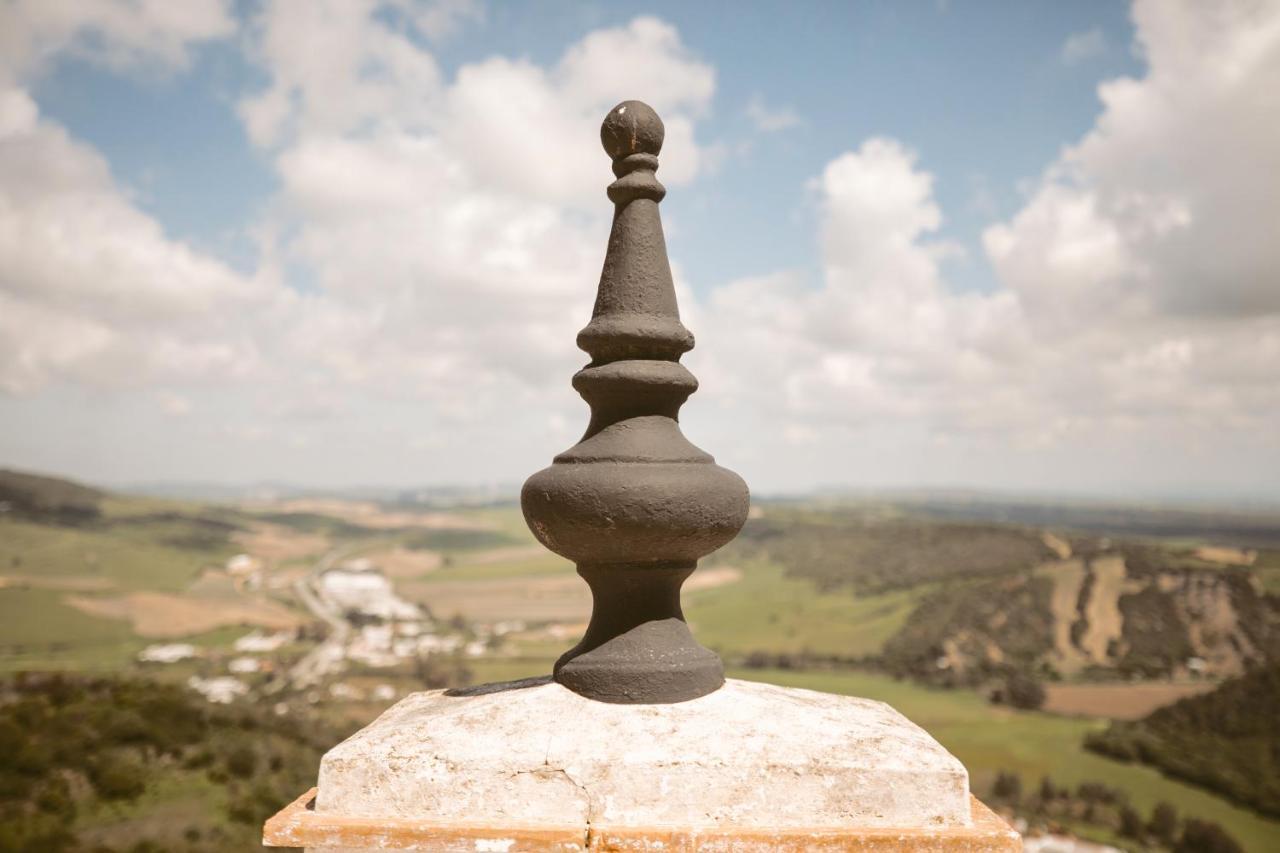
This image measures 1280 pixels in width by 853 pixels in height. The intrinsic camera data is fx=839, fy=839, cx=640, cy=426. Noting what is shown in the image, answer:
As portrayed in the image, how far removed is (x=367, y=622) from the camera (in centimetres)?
11438

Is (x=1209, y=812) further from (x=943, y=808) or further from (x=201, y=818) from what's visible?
(x=943, y=808)

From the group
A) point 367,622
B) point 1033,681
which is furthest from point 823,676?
point 367,622

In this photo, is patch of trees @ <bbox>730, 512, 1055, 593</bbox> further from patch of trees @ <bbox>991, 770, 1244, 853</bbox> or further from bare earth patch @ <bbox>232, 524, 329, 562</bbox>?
bare earth patch @ <bbox>232, 524, 329, 562</bbox>

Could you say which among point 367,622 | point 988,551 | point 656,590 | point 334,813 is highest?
point 656,590

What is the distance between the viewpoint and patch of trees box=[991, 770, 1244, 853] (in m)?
45.3

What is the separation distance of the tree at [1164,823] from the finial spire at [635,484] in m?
55.0

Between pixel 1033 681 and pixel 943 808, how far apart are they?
277 feet

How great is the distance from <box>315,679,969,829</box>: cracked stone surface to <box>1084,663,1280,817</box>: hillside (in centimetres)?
6246

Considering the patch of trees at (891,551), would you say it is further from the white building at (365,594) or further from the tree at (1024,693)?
the white building at (365,594)

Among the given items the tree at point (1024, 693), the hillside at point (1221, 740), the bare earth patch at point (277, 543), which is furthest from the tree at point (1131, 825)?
the bare earth patch at point (277, 543)

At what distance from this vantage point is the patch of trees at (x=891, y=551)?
4665 inches

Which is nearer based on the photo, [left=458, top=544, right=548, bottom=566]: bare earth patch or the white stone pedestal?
the white stone pedestal

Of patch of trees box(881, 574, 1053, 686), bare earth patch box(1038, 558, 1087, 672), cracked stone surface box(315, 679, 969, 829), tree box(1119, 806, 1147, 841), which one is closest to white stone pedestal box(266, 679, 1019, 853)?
cracked stone surface box(315, 679, 969, 829)

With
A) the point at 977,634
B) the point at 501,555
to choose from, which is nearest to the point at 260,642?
the point at 501,555
